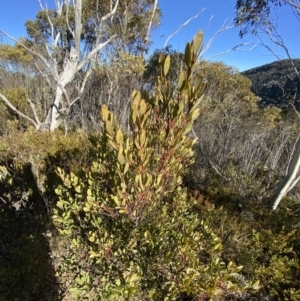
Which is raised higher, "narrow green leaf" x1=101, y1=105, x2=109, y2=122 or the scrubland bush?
"narrow green leaf" x1=101, y1=105, x2=109, y2=122

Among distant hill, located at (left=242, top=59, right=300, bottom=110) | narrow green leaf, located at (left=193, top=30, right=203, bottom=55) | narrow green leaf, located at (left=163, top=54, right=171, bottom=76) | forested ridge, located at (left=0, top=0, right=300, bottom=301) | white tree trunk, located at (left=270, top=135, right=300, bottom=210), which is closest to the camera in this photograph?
narrow green leaf, located at (left=193, top=30, right=203, bottom=55)

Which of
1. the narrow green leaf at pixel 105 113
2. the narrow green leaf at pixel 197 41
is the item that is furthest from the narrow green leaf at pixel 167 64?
the narrow green leaf at pixel 105 113

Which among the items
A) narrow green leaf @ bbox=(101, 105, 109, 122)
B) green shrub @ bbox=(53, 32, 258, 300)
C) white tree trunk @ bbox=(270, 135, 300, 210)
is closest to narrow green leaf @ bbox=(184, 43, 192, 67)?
green shrub @ bbox=(53, 32, 258, 300)

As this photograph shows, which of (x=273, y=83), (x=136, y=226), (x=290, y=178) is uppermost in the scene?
(x=273, y=83)

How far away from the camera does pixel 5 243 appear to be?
284cm

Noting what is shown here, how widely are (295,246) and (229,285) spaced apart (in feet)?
10.0

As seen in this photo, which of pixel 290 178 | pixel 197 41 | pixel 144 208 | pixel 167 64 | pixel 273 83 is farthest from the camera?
pixel 273 83

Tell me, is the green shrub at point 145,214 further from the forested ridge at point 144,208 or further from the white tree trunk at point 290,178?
the white tree trunk at point 290,178

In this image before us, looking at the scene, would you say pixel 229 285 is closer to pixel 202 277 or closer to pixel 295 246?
pixel 202 277

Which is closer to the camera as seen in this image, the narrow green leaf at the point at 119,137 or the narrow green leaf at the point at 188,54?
the narrow green leaf at the point at 188,54

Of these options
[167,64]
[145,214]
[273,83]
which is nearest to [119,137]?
[167,64]

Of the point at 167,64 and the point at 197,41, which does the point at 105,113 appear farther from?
the point at 197,41

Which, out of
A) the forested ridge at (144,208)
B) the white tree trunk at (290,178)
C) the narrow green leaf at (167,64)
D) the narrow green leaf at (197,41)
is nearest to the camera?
the narrow green leaf at (197,41)

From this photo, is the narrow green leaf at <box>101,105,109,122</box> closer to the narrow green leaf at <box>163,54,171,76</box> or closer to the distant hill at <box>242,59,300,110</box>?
the narrow green leaf at <box>163,54,171,76</box>
